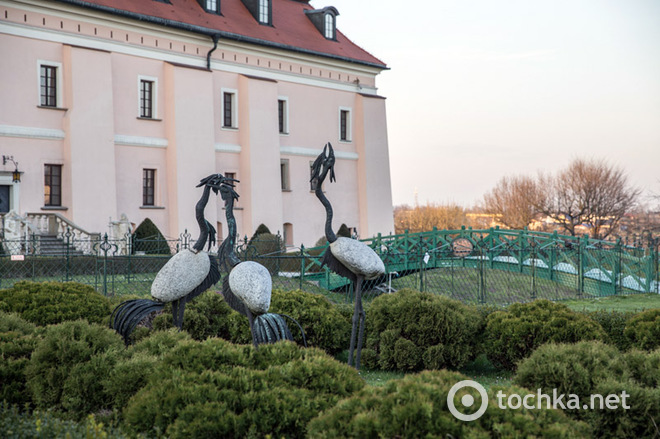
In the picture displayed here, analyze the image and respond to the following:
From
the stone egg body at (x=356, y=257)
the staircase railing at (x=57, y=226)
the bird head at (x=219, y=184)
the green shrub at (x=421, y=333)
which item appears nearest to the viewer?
the bird head at (x=219, y=184)

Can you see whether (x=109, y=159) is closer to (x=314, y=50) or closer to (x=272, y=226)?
(x=272, y=226)

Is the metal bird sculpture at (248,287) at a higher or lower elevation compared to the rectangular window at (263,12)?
lower

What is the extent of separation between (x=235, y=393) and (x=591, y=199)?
49867 millimetres

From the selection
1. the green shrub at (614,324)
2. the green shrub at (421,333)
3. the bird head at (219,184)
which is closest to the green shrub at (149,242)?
the green shrub at (421,333)

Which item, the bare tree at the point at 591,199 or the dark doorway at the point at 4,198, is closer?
the dark doorway at the point at 4,198

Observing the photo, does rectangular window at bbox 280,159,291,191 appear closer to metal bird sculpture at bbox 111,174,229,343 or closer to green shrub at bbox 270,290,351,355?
green shrub at bbox 270,290,351,355

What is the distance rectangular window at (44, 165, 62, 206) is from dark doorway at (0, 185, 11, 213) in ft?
4.31

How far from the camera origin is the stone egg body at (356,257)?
309 inches

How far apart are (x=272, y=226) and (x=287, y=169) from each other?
3.37 meters

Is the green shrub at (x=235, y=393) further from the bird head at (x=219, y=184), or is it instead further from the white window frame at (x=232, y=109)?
the white window frame at (x=232, y=109)

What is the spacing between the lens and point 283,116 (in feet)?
109

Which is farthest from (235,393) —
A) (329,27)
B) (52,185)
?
(329,27)

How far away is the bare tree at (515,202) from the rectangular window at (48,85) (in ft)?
123

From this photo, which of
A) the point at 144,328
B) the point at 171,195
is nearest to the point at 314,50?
the point at 171,195
